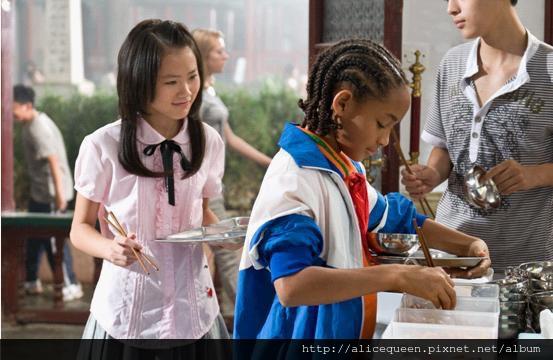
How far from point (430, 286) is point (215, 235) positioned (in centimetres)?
78

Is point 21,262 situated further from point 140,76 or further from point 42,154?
point 140,76

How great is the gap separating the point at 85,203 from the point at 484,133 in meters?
0.95

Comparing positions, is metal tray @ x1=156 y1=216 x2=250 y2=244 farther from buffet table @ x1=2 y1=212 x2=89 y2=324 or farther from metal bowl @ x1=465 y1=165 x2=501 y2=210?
buffet table @ x1=2 y1=212 x2=89 y2=324

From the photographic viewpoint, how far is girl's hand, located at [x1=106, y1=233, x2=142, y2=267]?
2.09 metres

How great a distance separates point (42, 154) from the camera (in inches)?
222

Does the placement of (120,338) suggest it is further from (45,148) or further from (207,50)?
(45,148)

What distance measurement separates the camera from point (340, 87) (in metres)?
1.67

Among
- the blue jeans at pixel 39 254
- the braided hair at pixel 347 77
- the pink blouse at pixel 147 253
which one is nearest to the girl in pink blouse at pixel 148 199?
the pink blouse at pixel 147 253

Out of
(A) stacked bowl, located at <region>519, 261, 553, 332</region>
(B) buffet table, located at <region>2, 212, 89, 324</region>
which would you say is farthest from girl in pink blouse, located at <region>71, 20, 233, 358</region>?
(B) buffet table, located at <region>2, 212, 89, 324</region>

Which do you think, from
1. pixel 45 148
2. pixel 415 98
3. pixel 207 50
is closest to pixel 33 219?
pixel 45 148

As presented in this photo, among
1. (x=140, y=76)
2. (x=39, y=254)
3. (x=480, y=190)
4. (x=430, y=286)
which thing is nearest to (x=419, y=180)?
(x=480, y=190)

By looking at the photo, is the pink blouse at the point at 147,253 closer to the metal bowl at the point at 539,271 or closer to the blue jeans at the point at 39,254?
the metal bowl at the point at 539,271

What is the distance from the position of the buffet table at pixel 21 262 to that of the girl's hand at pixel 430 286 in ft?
12.3

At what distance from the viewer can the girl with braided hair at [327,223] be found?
1.52 metres
